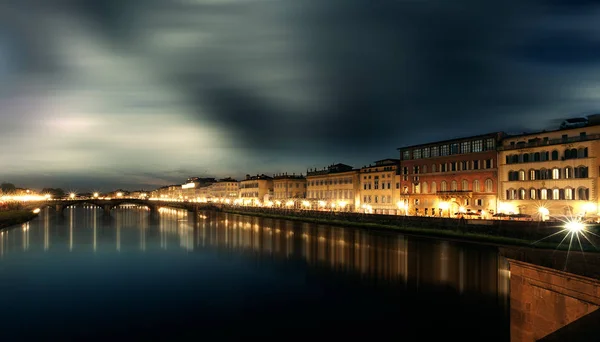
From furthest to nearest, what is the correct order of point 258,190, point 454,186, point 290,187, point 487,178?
point 258,190 → point 290,187 → point 454,186 → point 487,178

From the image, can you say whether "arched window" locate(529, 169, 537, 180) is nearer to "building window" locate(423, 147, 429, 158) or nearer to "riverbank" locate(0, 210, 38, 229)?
"building window" locate(423, 147, 429, 158)

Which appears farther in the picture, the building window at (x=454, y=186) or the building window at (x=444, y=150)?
the building window at (x=444, y=150)

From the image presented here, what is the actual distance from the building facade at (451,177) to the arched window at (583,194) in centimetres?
1053

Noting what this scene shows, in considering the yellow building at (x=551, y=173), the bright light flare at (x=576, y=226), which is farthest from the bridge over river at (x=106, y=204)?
the bright light flare at (x=576, y=226)

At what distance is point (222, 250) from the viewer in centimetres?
4606

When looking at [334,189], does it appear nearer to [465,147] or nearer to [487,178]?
[465,147]

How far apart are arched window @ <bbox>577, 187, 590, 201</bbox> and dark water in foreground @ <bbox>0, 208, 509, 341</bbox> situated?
495 inches

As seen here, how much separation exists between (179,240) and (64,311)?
3384cm

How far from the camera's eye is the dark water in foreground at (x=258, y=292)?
18.8m

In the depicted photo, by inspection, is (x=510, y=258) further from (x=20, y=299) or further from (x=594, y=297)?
(x=20, y=299)

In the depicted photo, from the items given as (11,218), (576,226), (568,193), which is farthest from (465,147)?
(11,218)

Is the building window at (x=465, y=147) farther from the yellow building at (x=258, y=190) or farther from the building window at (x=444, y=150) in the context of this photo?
the yellow building at (x=258, y=190)

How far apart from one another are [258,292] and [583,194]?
36.3 metres

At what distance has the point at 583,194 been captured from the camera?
40.8 meters
